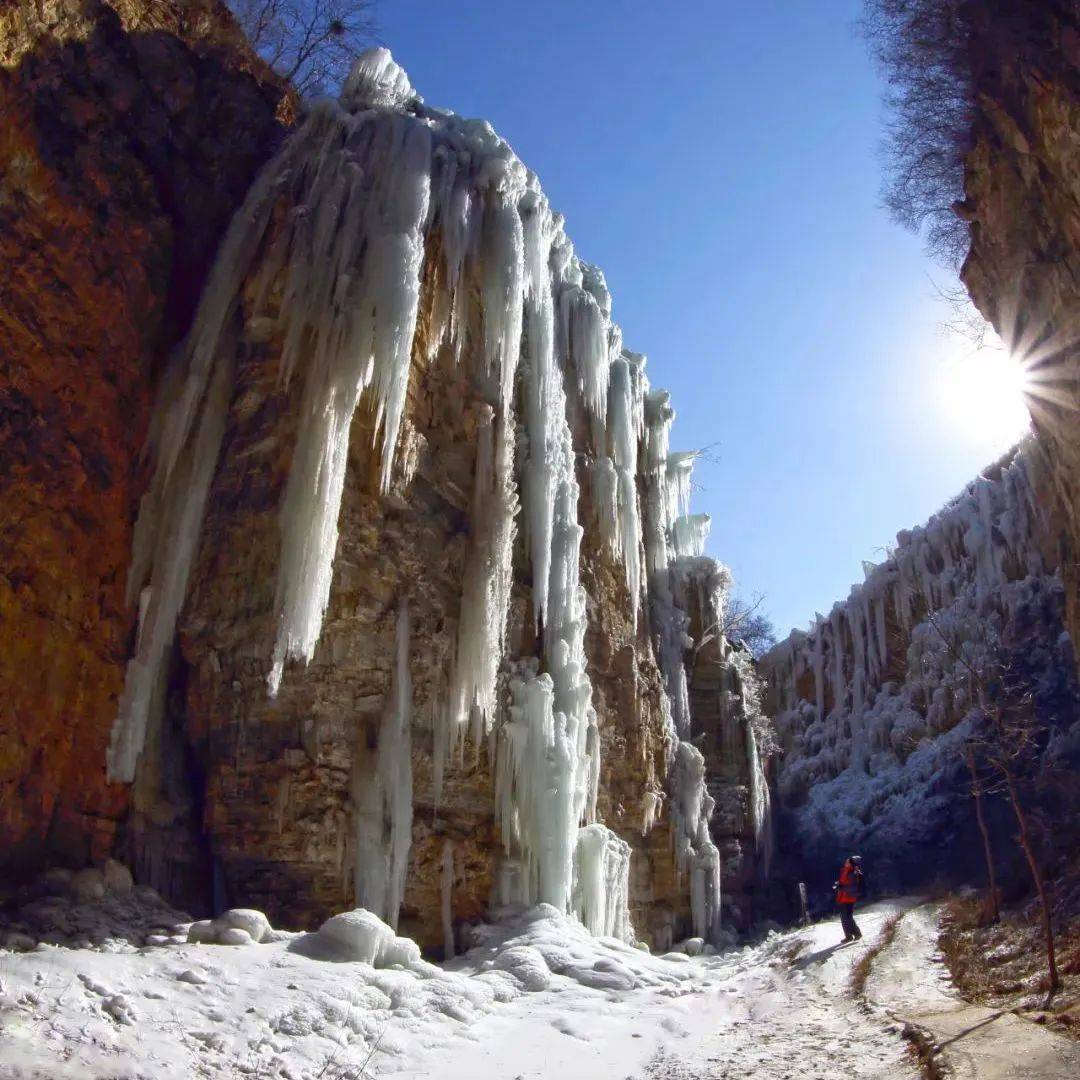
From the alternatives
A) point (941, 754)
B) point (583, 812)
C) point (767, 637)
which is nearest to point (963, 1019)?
point (583, 812)

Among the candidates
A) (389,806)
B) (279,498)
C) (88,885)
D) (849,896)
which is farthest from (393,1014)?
(849,896)

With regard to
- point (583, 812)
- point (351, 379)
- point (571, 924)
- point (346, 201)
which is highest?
point (346, 201)

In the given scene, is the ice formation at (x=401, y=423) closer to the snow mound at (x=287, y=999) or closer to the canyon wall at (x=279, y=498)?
the canyon wall at (x=279, y=498)

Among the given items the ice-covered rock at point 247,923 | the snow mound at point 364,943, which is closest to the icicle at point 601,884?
the snow mound at point 364,943

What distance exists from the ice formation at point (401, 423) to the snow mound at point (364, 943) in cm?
179

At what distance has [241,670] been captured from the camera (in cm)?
1080

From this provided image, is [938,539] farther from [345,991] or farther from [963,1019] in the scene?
[345,991]

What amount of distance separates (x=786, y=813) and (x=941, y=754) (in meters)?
3.79

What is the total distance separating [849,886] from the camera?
39.8 ft

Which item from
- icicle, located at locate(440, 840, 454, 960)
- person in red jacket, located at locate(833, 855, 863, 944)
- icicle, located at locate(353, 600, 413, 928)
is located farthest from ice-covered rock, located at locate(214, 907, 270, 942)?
person in red jacket, located at locate(833, 855, 863, 944)

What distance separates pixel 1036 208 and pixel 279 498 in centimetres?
794

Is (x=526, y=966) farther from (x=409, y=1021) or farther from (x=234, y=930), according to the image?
(x=234, y=930)

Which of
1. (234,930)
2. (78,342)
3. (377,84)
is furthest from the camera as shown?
(377,84)

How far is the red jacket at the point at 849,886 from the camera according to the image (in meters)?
12.0
